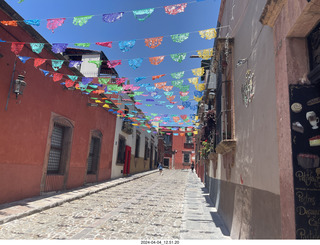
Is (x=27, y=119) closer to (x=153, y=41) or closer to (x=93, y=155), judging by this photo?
(x=153, y=41)

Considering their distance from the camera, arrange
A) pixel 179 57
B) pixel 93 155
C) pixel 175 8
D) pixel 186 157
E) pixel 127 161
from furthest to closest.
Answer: pixel 186 157, pixel 127 161, pixel 93 155, pixel 179 57, pixel 175 8

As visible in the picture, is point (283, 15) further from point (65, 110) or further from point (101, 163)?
point (101, 163)

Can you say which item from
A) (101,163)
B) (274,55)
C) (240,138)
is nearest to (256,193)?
(240,138)

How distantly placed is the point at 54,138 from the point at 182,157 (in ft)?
114

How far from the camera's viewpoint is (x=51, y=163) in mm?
9117

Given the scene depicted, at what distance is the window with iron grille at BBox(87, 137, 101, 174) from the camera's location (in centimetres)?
1281

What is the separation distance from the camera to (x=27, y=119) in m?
7.25

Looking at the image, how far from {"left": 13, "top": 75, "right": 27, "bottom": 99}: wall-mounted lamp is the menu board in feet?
23.0

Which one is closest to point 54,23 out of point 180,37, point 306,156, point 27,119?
point 180,37

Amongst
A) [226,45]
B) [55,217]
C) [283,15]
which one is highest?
[226,45]

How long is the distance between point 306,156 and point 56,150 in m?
9.35

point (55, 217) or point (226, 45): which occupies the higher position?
point (226, 45)

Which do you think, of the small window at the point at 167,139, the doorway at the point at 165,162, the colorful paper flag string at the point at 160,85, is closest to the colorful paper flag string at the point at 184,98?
the colorful paper flag string at the point at 160,85

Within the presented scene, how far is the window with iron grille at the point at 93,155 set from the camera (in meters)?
12.8
